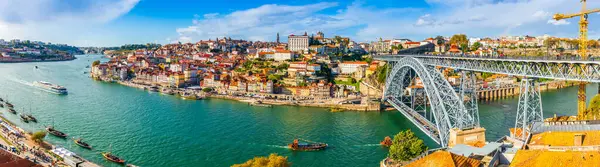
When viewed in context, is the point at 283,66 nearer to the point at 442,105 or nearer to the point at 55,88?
the point at 55,88

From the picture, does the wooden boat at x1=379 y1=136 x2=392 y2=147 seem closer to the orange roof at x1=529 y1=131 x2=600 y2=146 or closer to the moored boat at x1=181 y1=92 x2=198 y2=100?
the orange roof at x1=529 y1=131 x2=600 y2=146

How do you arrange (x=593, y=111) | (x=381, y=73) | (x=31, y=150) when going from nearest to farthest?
(x=31, y=150) < (x=593, y=111) < (x=381, y=73)

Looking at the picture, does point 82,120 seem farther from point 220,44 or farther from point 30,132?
point 220,44

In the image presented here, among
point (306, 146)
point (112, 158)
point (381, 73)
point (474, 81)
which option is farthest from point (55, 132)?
point (381, 73)

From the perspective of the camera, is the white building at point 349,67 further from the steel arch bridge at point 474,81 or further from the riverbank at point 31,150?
the riverbank at point 31,150

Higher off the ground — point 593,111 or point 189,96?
point 593,111

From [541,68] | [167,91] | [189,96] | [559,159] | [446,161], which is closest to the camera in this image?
[559,159]

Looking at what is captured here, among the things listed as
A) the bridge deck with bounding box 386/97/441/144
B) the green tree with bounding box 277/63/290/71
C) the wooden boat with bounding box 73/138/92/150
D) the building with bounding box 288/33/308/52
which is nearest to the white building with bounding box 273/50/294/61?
the green tree with bounding box 277/63/290/71
